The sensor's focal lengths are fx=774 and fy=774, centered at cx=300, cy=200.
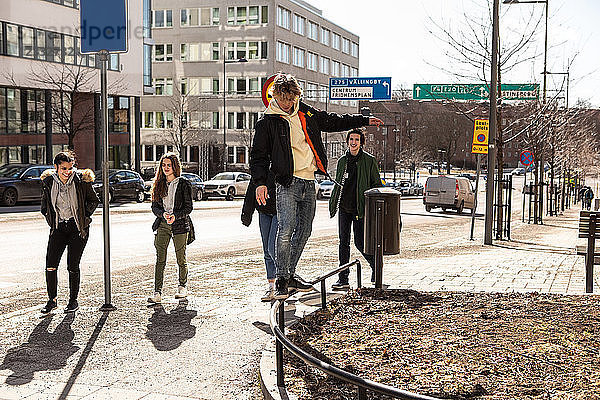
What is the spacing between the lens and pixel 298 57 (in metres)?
85.3

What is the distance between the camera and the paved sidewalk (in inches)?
217

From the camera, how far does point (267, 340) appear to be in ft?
22.2

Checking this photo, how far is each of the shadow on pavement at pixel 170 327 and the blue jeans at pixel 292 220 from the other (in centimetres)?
106

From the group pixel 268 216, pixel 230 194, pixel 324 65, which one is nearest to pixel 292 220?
pixel 268 216

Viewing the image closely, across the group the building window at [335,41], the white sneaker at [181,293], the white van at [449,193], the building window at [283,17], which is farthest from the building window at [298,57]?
the white sneaker at [181,293]

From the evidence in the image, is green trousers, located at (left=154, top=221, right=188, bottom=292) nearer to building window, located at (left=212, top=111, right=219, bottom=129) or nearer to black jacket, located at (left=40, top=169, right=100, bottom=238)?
black jacket, located at (left=40, top=169, right=100, bottom=238)

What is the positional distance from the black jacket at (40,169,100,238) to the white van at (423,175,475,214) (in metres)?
32.3

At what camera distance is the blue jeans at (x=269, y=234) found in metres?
7.59

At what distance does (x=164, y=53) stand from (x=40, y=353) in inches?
3131

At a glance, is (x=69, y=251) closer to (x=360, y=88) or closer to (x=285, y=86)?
(x=285, y=86)

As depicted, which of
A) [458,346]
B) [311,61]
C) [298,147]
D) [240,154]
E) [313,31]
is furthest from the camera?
[313,31]

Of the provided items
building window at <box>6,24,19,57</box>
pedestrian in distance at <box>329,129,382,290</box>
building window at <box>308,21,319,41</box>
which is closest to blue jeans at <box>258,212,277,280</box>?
pedestrian in distance at <box>329,129,382,290</box>

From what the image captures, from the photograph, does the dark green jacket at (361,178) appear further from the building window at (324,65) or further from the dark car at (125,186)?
the building window at (324,65)

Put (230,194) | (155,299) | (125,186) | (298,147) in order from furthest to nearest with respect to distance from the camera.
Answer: (230,194), (125,186), (155,299), (298,147)
